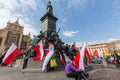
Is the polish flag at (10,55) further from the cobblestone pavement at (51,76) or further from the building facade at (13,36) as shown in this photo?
the building facade at (13,36)

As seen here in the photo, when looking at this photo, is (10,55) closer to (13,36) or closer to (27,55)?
(27,55)

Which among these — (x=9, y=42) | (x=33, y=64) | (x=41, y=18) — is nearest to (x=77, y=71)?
(x=33, y=64)

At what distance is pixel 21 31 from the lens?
3988cm

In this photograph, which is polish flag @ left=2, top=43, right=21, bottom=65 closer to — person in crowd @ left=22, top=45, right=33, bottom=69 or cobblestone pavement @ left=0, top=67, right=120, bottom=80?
cobblestone pavement @ left=0, top=67, right=120, bottom=80

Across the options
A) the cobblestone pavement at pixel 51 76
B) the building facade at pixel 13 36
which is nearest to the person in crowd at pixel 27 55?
the cobblestone pavement at pixel 51 76

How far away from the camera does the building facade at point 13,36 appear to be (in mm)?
33528

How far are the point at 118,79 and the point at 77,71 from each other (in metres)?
2.42

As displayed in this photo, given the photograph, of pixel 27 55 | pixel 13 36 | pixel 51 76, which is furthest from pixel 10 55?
pixel 13 36

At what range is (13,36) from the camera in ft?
119

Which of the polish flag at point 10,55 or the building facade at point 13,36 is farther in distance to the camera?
the building facade at point 13,36

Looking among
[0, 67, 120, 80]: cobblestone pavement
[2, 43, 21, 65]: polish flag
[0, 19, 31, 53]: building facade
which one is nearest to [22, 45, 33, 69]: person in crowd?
[0, 67, 120, 80]: cobblestone pavement

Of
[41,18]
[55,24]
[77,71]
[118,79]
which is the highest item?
[41,18]

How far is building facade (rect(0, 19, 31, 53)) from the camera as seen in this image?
33528 mm

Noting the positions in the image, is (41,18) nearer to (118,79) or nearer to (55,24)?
(55,24)
